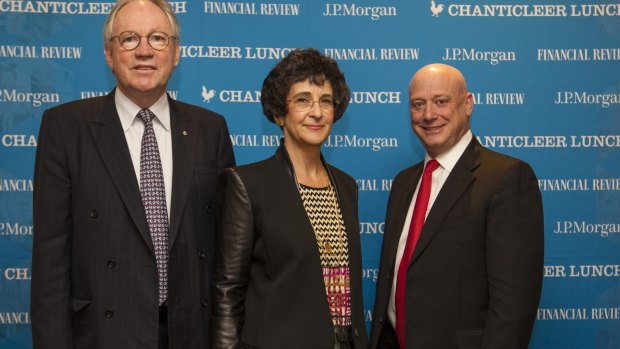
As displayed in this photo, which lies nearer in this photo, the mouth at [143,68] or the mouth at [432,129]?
the mouth at [143,68]

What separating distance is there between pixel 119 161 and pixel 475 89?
2.12 meters

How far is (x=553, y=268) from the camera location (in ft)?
11.8

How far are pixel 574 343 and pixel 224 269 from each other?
2.34 m

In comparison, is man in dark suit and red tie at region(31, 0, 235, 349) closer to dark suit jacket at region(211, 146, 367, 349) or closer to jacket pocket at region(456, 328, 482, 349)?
dark suit jacket at region(211, 146, 367, 349)

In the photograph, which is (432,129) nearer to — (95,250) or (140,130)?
(140,130)

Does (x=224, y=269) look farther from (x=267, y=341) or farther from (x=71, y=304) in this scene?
(x=71, y=304)

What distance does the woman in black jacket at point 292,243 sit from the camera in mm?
2150

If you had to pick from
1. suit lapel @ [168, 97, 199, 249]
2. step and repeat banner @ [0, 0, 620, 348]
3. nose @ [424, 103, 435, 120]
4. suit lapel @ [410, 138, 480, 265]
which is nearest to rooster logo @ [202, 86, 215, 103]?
step and repeat banner @ [0, 0, 620, 348]

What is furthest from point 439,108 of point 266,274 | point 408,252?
point 266,274

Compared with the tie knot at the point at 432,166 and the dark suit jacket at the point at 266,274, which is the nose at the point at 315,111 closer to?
the dark suit jacket at the point at 266,274

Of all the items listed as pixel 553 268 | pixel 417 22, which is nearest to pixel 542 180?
pixel 553 268

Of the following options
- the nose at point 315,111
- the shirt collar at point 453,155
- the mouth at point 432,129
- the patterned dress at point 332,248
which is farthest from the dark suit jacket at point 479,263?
the nose at point 315,111

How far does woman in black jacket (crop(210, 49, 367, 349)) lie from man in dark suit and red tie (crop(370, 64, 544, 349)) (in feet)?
0.96

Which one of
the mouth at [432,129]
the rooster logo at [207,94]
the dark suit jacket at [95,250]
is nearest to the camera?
the dark suit jacket at [95,250]
